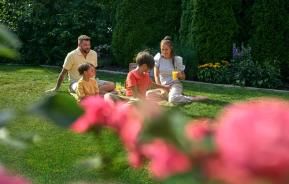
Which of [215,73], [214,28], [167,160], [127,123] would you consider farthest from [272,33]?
[167,160]

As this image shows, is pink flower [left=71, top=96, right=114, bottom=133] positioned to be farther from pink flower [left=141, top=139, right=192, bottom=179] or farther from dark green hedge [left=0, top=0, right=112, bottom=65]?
dark green hedge [left=0, top=0, right=112, bottom=65]

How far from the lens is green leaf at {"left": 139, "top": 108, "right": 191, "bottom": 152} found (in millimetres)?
448

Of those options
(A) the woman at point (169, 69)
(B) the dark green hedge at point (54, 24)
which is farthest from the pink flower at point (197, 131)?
(B) the dark green hedge at point (54, 24)

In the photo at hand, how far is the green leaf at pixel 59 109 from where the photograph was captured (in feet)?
2.18

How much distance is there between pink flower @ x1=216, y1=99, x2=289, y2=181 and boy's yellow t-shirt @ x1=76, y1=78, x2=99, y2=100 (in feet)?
23.5

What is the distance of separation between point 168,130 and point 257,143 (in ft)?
0.24

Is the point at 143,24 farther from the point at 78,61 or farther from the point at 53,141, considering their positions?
the point at 53,141

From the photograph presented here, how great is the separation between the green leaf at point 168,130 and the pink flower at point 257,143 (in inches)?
1.4

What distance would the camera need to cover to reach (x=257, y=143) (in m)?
0.41

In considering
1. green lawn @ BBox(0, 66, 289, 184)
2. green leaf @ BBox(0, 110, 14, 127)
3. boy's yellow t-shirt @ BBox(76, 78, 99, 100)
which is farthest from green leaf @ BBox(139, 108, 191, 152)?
boy's yellow t-shirt @ BBox(76, 78, 99, 100)

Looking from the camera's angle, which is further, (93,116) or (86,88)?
(86,88)

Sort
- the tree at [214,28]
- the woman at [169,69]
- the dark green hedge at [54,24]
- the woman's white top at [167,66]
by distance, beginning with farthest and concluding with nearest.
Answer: the dark green hedge at [54,24]
the tree at [214,28]
the woman's white top at [167,66]
the woman at [169,69]

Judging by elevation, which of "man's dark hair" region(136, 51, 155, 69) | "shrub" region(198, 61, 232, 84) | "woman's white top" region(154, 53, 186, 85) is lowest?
"shrub" region(198, 61, 232, 84)

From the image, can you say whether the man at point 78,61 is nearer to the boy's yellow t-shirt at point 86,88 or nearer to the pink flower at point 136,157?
the boy's yellow t-shirt at point 86,88
